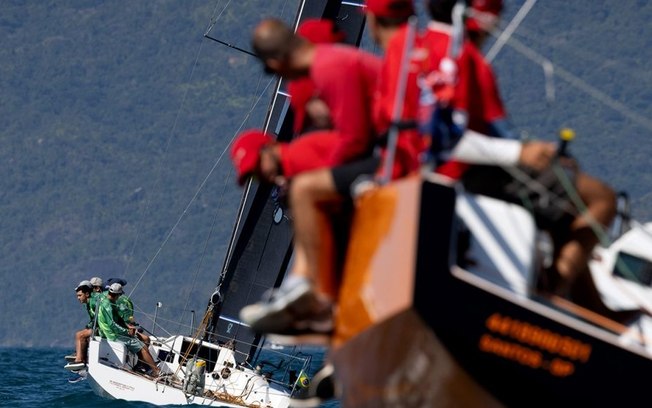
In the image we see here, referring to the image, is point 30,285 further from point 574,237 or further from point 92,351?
point 574,237

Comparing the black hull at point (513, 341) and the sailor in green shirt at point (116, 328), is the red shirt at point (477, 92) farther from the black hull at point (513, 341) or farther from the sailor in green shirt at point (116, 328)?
the sailor in green shirt at point (116, 328)

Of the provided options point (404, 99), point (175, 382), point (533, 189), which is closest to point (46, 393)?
point (175, 382)

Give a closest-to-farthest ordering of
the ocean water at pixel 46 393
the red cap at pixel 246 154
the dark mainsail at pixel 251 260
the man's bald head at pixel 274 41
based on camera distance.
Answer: the man's bald head at pixel 274 41
the red cap at pixel 246 154
the ocean water at pixel 46 393
the dark mainsail at pixel 251 260

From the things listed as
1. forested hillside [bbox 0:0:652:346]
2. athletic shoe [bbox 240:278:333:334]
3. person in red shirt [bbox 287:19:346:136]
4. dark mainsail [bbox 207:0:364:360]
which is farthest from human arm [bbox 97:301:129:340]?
forested hillside [bbox 0:0:652:346]

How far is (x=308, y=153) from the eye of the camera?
26.5 feet

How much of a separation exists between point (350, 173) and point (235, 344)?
17.7 m

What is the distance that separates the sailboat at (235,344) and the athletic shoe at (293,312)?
1435 cm

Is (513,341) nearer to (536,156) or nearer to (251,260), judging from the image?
(536,156)

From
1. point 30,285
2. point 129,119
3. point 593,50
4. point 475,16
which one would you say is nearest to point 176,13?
point 129,119

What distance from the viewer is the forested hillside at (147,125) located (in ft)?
392

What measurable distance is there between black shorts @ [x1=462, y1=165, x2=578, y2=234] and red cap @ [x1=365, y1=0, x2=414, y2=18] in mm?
746

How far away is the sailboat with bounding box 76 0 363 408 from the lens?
23.1m

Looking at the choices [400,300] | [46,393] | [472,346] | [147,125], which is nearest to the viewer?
[400,300]

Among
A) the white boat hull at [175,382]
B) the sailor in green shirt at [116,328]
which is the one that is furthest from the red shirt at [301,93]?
the white boat hull at [175,382]
